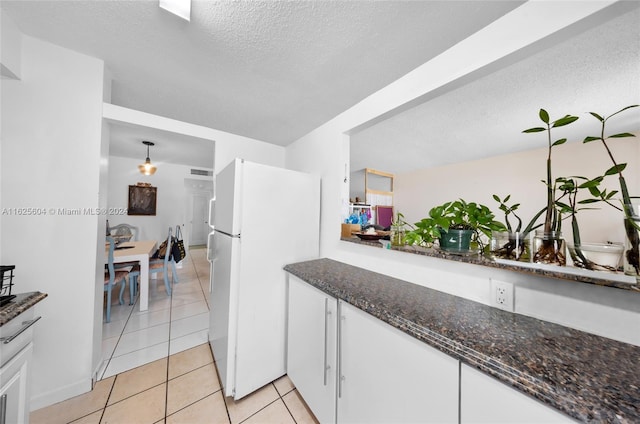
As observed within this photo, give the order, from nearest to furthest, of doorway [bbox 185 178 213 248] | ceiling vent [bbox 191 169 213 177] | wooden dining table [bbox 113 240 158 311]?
wooden dining table [bbox 113 240 158 311] → ceiling vent [bbox 191 169 213 177] → doorway [bbox 185 178 213 248]

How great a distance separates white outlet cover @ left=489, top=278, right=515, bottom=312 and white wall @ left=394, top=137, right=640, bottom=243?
1468mm

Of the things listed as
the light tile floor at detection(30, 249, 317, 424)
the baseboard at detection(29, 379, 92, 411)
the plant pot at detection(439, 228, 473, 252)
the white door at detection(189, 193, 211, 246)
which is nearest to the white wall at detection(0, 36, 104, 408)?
the baseboard at detection(29, 379, 92, 411)

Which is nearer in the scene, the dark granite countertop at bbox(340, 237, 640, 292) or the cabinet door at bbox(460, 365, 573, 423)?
the cabinet door at bbox(460, 365, 573, 423)

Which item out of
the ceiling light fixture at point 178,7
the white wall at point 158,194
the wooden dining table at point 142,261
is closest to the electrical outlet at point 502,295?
the ceiling light fixture at point 178,7

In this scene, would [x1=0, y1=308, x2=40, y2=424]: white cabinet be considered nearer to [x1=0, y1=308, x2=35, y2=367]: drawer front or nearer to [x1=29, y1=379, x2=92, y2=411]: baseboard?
[x1=0, y1=308, x2=35, y2=367]: drawer front

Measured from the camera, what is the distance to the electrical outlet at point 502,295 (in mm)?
973

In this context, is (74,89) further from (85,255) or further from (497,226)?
(497,226)

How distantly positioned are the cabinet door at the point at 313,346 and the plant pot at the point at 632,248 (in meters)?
1.16

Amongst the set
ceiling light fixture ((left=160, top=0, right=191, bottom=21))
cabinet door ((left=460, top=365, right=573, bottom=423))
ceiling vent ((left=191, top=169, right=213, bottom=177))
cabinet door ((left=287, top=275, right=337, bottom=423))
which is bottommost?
cabinet door ((left=287, top=275, right=337, bottom=423))

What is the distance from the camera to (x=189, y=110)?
201cm

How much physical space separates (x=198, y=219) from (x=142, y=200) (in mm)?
1457

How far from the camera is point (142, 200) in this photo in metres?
4.99

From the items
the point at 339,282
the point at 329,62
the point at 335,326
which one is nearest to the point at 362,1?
the point at 329,62

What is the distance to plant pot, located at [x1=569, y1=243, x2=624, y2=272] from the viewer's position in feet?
2.51
